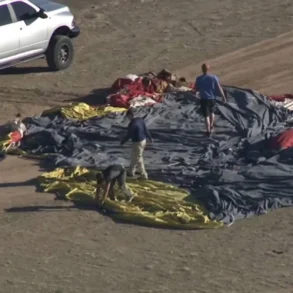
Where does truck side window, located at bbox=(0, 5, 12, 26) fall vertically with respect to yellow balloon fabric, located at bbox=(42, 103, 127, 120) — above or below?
above

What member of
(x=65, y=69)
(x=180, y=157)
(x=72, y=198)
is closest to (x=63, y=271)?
(x=72, y=198)

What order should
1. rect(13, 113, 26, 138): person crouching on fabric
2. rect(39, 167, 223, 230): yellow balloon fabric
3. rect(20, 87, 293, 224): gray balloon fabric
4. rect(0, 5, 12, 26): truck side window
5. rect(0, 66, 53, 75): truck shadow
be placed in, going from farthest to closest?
rect(0, 66, 53, 75): truck shadow → rect(0, 5, 12, 26): truck side window → rect(13, 113, 26, 138): person crouching on fabric → rect(20, 87, 293, 224): gray balloon fabric → rect(39, 167, 223, 230): yellow balloon fabric

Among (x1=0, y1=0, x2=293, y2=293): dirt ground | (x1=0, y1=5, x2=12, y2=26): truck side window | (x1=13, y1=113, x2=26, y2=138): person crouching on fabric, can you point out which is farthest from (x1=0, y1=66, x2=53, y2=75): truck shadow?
(x1=13, y1=113, x2=26, y2=138): person crouching on fabric

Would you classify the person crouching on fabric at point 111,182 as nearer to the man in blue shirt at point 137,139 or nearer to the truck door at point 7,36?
the man in blue shirt at point 137,139

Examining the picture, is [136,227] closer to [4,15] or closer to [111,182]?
[111,182]

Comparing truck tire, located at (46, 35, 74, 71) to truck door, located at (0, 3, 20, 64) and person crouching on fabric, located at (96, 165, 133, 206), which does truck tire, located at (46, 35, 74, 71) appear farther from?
person crouching on fabric, located at (96, 165, 133, 206)

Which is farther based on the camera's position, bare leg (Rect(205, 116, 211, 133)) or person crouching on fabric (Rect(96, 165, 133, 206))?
bare leg (Rect(205, 116, 211, 133))

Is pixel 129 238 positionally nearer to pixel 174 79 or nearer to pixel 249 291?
pixel 249 291
